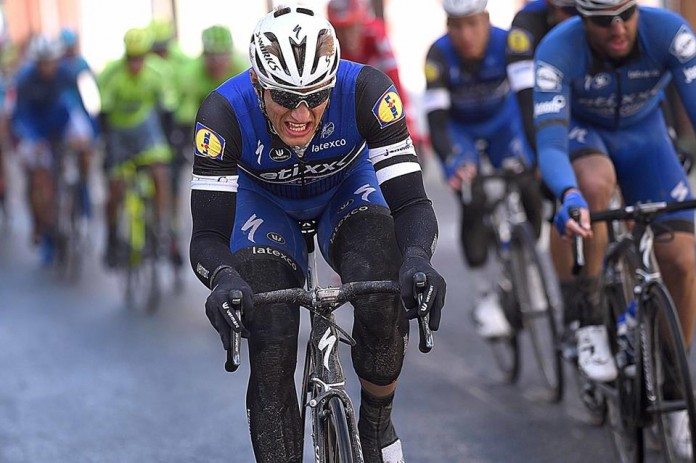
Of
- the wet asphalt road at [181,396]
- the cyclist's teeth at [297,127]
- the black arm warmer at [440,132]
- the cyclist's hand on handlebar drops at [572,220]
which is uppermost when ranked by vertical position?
the cyclist's teeth at [297,127]

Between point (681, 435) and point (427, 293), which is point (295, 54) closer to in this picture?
point (427, 293)

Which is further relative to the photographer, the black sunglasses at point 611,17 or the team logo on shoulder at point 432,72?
the team logo on shoulder at point 432,72

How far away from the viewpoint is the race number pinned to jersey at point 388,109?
17.1 feet

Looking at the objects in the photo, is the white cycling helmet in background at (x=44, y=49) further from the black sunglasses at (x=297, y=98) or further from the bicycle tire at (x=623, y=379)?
the black sunglasses at (x=297, y=98)

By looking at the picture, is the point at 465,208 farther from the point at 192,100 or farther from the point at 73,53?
the point at 73,53

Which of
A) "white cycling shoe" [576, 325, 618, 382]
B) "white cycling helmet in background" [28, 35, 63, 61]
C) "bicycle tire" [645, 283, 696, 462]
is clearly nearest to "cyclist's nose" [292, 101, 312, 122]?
"bicycle tire" [645, 283, 696, 462]

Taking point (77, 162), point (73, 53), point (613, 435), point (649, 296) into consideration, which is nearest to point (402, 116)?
point (649, 296)

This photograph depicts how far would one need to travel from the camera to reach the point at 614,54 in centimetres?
644

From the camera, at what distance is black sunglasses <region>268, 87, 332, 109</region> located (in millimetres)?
4922

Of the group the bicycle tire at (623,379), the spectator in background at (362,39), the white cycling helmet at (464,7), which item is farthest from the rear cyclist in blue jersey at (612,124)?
the spectator in background at (362,39)

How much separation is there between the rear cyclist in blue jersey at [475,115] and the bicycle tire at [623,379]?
7.37ft

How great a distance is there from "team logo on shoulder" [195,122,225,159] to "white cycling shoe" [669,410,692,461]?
2236mm

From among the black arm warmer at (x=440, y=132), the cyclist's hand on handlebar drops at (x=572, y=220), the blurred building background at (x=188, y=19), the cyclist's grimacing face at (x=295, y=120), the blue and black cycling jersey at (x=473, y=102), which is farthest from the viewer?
the blurred building background at (x=188, y=19)

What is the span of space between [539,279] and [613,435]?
189 cm
